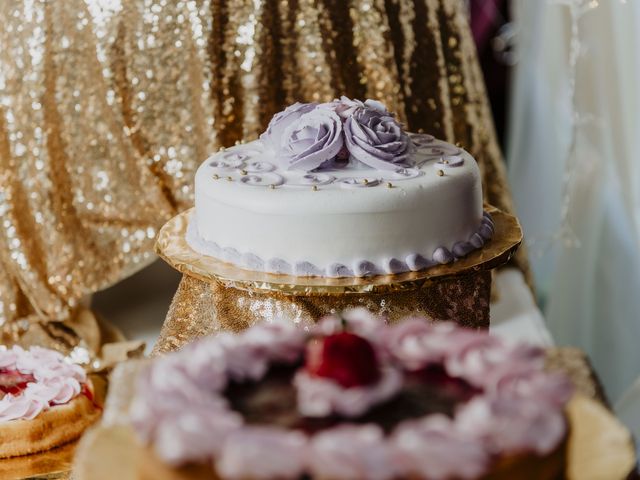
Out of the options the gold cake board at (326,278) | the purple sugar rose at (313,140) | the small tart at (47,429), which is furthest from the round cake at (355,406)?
the small tart at (47,429)

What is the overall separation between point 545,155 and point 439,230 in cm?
216

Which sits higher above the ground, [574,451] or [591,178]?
[574,451]

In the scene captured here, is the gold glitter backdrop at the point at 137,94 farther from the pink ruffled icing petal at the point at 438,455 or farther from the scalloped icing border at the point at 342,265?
the pink ruffled icing petal at the point at 438,455

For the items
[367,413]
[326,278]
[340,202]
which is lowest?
[326,278]

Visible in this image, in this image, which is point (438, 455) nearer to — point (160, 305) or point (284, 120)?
point (284, 120)

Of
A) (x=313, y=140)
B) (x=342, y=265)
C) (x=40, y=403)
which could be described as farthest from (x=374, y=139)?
(x=40, y=403)

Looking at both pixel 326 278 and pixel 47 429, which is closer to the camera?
pixel 326 278

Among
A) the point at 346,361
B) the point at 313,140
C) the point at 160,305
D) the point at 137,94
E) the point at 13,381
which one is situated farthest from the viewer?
the point at 160,305

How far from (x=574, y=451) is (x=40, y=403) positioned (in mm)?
1029

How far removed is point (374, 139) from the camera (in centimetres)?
150

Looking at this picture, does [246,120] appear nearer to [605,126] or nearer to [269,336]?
[605,126]

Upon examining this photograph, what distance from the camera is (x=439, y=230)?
149cm

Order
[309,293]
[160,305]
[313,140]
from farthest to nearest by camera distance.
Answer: [160,305] → [313,140] → [309,293]

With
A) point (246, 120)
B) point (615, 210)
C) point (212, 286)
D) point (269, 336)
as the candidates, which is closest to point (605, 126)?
point (615, 210)
